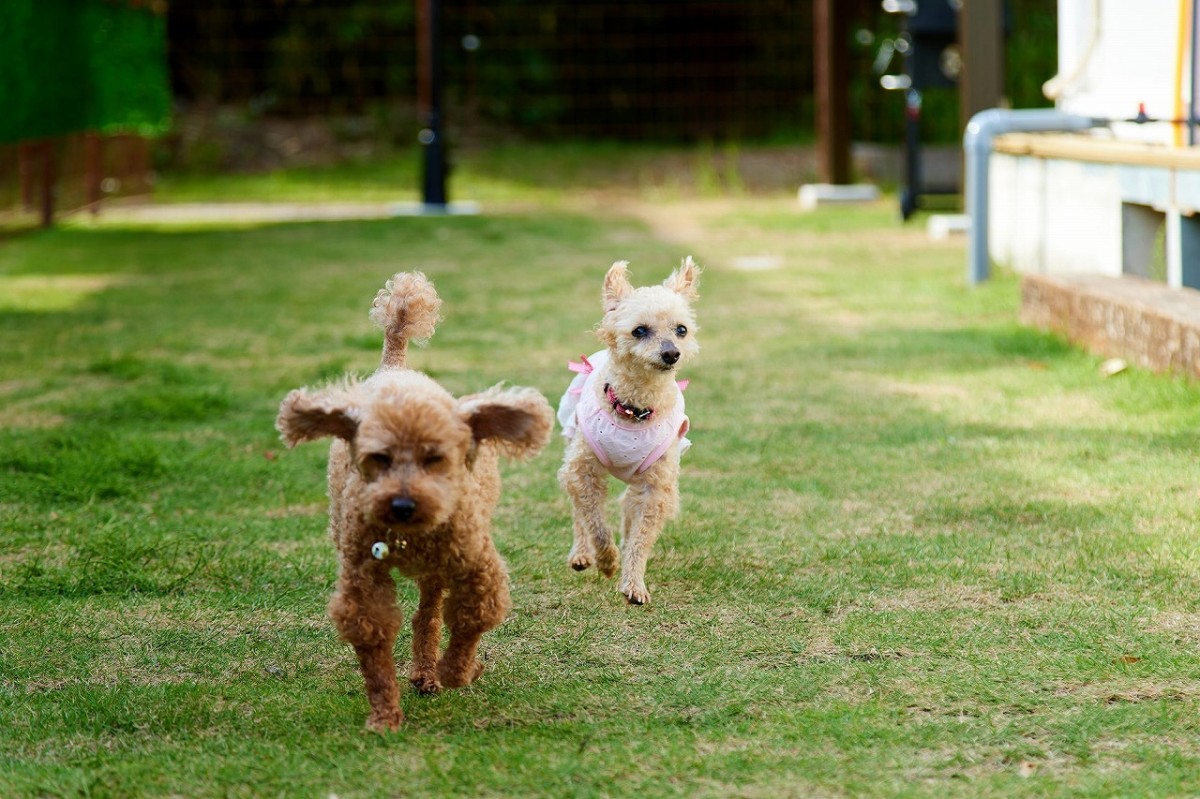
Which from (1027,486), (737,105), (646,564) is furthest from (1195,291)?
(737,105)

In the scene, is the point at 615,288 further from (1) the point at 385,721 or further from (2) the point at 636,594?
(1) the point at 385,721

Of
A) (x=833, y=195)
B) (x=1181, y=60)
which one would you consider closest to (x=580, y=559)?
(x=1181, y=60)

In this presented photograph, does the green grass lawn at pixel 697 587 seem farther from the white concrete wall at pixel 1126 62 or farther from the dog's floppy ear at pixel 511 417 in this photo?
the white concrete wall at pixel 1126 62

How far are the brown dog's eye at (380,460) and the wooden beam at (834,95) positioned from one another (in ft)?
48.3

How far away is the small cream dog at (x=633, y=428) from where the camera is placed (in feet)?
14.7

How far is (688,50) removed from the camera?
962 inches

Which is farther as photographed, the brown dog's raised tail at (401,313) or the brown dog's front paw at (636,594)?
the brown dog's front paw at (636,594)

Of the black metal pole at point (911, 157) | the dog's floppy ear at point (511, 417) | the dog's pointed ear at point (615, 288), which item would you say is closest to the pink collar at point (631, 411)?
the dog's pointed ear at point (615, 288)

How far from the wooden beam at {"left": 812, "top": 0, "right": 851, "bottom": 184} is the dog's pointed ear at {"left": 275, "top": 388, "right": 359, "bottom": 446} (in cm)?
1458

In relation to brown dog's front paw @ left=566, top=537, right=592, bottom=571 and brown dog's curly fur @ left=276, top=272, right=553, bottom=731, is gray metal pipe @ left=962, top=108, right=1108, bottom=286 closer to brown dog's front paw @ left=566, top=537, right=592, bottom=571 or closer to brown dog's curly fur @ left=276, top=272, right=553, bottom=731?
brown dog's front paw @ left=566, top=537, right=592, bottom=571

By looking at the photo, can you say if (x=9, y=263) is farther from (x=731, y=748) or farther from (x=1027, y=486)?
(x=731, y=748)

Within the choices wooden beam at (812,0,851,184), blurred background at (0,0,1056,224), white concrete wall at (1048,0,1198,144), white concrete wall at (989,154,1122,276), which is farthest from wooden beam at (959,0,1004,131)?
blurred background at (0,0,1056,224)

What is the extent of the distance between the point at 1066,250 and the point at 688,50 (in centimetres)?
1543

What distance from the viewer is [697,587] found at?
4.43 metres
